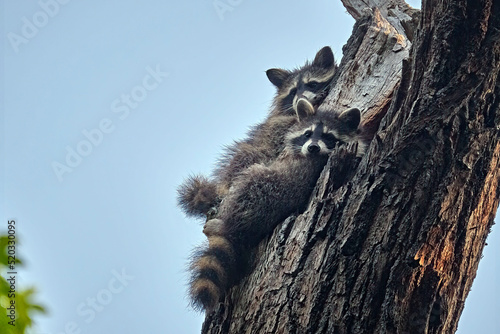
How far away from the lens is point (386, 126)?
10.9ft

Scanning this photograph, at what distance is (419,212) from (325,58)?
434cm

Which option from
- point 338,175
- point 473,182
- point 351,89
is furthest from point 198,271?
point 351,89

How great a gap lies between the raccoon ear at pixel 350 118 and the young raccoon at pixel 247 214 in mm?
348

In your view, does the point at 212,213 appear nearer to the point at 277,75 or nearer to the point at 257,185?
the point at 257,185

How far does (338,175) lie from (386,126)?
46 cm

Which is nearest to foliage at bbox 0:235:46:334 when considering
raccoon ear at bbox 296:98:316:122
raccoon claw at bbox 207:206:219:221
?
raccoon claw at bbox 207:206:219:221

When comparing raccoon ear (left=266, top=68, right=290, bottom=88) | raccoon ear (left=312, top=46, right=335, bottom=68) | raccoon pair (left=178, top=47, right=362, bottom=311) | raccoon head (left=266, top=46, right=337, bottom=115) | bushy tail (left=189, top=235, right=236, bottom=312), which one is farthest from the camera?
raccoon ear (left=266, top=68, right=290, bottom=88)

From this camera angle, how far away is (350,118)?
495 centimetres

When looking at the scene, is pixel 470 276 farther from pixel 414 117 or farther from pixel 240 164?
pixel 240 164

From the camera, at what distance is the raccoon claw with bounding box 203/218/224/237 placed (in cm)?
421

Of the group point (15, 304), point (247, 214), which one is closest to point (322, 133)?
point (247, 214)

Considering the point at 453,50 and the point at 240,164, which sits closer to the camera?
the point at 453,50

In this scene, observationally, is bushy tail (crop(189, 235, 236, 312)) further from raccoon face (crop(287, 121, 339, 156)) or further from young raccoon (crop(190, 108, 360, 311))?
raccoon face (crop(287, 121, 339, 156))

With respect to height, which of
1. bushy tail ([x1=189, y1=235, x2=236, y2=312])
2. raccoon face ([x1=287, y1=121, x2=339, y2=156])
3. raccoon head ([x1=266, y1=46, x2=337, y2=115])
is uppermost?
raccoon head ([x1=266, y1=46, x2=337, y2=115])
